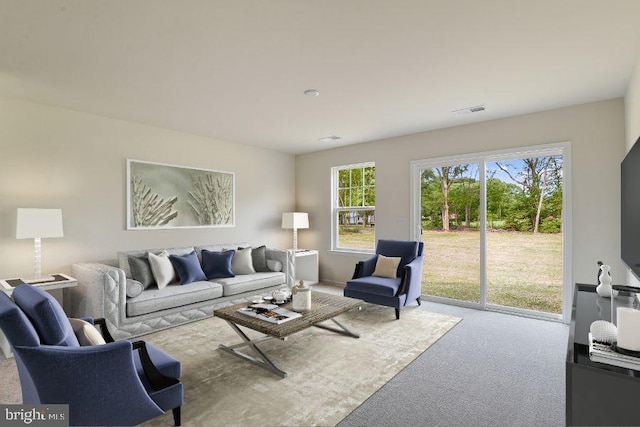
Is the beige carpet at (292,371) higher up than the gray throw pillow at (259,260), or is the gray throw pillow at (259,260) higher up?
the gray throw pillow at (259,260)

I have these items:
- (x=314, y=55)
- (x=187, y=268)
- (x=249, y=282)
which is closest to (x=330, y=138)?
(x=249, y=282)

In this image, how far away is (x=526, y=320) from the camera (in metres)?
3.93

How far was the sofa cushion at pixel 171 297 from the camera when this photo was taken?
11.0 feet

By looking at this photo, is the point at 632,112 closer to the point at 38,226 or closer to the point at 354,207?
the point at 354,207

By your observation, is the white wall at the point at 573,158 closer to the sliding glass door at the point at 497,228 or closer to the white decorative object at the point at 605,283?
the sliding glass door at the point at 497,228

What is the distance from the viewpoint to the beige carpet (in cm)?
207

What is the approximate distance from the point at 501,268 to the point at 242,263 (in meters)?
3.58

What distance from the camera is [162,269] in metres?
3.87

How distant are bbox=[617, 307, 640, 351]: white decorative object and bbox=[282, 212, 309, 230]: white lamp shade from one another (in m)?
4.77

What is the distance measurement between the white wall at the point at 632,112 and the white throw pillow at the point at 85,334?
12.6 ft

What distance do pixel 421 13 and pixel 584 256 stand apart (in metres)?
3.39

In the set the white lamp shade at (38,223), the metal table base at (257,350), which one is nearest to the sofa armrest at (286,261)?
the metal table base at (257,350)

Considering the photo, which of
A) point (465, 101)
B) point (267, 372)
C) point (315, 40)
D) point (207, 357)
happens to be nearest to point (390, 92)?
point (465, 101)

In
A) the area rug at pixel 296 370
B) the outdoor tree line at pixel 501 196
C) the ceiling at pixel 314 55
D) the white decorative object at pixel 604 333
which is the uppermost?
the ceiling at pixel 314 55
